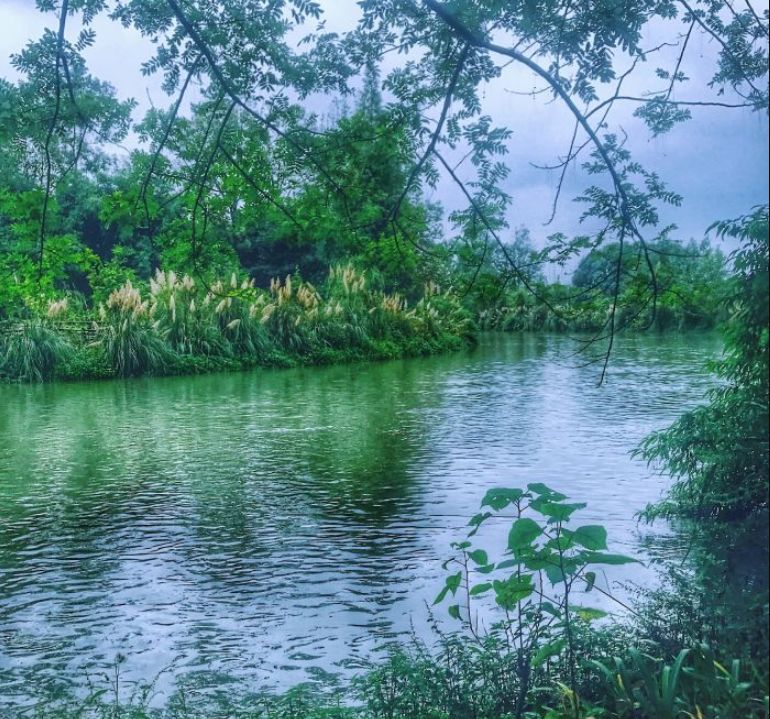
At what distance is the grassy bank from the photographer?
613 inches

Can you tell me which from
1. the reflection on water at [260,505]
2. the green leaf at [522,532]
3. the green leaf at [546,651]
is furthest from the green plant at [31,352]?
the green leaf at [522,532]

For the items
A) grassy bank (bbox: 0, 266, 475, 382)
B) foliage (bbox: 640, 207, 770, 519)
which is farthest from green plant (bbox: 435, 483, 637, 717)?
grassy bank (bbox: 0, 266, 475, 382)

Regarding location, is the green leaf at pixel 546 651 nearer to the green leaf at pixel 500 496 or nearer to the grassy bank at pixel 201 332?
the green leaf at pixel 500 496

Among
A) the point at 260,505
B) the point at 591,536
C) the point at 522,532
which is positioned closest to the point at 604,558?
the point at 591,536

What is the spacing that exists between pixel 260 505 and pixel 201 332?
10.9m

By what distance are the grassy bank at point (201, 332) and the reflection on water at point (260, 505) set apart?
1.54m

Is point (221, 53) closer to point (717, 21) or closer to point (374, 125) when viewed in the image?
Result: point (374, 125)

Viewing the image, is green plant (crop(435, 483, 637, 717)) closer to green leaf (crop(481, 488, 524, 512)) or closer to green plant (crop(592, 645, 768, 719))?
green leaf (crop(481, 488, 524, 512))

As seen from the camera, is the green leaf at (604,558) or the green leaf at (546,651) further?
the green leaf at (546,651)

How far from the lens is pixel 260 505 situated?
6688 millimetres

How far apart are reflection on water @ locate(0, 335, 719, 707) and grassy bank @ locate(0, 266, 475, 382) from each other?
5.07ft

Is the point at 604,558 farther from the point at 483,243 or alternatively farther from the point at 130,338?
the point at 130,338

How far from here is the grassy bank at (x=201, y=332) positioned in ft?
51.1

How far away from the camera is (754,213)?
4258mm
